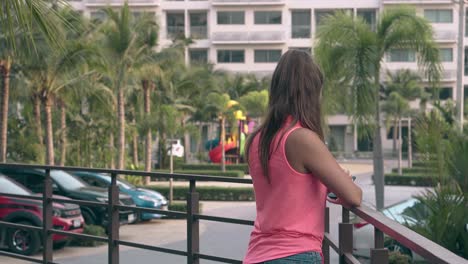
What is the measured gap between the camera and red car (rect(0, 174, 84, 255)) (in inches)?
470

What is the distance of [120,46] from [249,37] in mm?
38482

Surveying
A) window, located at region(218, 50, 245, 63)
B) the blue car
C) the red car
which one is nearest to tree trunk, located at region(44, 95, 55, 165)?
the blue car

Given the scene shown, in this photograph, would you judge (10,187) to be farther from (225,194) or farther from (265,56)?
(265,56)

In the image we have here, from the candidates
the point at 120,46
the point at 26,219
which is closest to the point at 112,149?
the point at 120,46

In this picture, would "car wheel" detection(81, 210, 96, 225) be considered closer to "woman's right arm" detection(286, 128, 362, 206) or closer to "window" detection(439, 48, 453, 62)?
"woman's right arm" detection(286, 128, 362, 206)

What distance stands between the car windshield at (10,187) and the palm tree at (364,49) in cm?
808

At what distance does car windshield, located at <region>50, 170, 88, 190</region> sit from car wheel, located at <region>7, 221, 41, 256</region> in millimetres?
5420

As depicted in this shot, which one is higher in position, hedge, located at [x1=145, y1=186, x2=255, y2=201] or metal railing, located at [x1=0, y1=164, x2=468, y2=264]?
metal railing, located at [x1=0, y1=164, x2=468, y2=264]

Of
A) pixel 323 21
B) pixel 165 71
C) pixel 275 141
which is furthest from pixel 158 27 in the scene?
pixel 275 141

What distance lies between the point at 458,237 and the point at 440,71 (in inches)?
458

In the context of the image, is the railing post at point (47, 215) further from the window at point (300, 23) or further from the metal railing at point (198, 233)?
the window at point (300, 23)

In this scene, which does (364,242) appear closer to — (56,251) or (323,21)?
(56,251)

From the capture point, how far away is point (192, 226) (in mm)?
5902

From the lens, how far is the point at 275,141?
10.5ft
